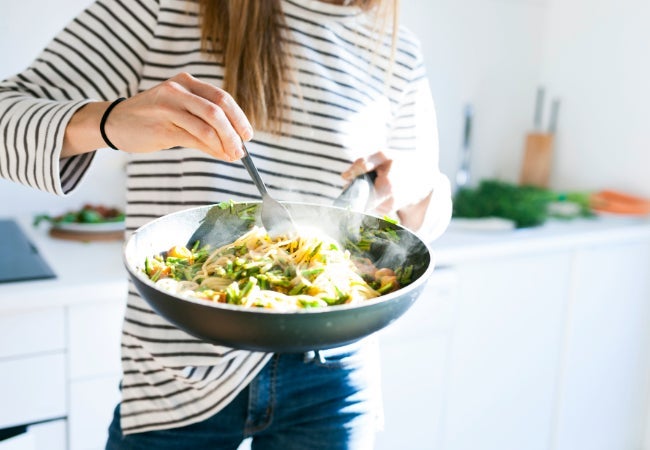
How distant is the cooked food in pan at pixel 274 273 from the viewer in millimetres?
667

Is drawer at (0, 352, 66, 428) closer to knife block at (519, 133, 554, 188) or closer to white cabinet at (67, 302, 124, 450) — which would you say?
white cabinet at (67, 302, 124, 450)

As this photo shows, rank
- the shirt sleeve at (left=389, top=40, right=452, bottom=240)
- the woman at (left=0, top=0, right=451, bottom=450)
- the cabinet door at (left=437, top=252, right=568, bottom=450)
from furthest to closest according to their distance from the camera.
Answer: the cabinet door at (left=437, top=252, right=568, bottom=450), the shirt sleeve at (left=389, top=40, right=452, bottom=240), the woman at (left=0, top=0, right=451, bottom=450)

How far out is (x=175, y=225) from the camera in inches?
30.2

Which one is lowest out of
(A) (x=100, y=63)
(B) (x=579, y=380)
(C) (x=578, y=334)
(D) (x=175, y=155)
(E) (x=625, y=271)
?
(B) (x=579, y=380)

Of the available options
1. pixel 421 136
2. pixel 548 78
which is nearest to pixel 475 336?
pixel 421 136

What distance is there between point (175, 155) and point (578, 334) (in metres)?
1.69

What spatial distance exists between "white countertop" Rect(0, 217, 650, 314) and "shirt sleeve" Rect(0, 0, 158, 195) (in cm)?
58

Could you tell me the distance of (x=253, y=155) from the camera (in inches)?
38.7

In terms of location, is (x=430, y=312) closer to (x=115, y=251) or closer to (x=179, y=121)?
(x=115, y=251)

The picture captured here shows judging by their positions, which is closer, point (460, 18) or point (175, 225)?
point (175, 225)

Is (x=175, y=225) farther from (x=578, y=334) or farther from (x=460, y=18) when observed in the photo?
(x=460, y=18)

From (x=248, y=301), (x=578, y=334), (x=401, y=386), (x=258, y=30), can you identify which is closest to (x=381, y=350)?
(x=401, y=386)

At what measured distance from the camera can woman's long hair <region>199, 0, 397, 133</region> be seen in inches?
37.0

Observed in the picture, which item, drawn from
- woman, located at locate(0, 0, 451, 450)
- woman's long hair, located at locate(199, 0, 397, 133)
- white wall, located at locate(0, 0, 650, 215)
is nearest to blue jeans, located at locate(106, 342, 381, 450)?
woman, located at locate(0, 0, 451, 450)
